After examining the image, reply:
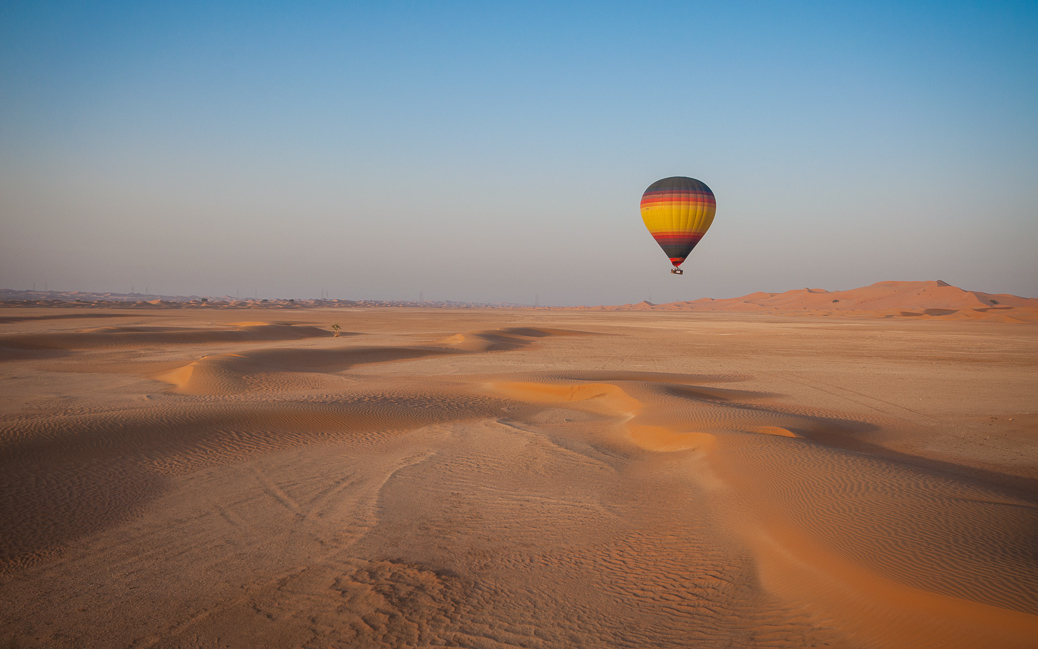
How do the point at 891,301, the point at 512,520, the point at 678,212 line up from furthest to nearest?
the point at 891,301 < the point at 678,212 < the point at 512,520

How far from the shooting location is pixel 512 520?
6996 millimetres

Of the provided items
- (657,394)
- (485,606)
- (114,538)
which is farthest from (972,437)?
(114,538)

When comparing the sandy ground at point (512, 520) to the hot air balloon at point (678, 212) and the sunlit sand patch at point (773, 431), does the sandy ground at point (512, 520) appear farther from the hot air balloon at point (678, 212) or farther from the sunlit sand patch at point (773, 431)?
the hot air balloon at point (678, 212)

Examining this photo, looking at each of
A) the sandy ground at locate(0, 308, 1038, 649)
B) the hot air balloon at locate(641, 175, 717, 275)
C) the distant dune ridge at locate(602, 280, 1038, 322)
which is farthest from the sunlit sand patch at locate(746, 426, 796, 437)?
the distant dune ridge at locate(602, 280, 1038, 322)

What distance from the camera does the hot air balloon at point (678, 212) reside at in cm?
2712

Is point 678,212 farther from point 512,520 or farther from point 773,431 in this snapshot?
point 512,520

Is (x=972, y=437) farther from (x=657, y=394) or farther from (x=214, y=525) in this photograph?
(x=214, y=525)

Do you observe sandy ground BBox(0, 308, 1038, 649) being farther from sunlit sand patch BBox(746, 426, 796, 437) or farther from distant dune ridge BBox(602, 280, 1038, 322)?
distant dune ridge BBox(602, 280, 1038, 322)

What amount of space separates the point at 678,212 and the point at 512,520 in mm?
23180

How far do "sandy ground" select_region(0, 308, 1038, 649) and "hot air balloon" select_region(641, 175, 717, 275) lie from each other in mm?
13631

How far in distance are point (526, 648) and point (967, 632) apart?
323 centimetres

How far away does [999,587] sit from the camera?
4645 mm

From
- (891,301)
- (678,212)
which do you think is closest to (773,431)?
(678,212)

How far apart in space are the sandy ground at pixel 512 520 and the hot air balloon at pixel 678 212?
13.6 meters
